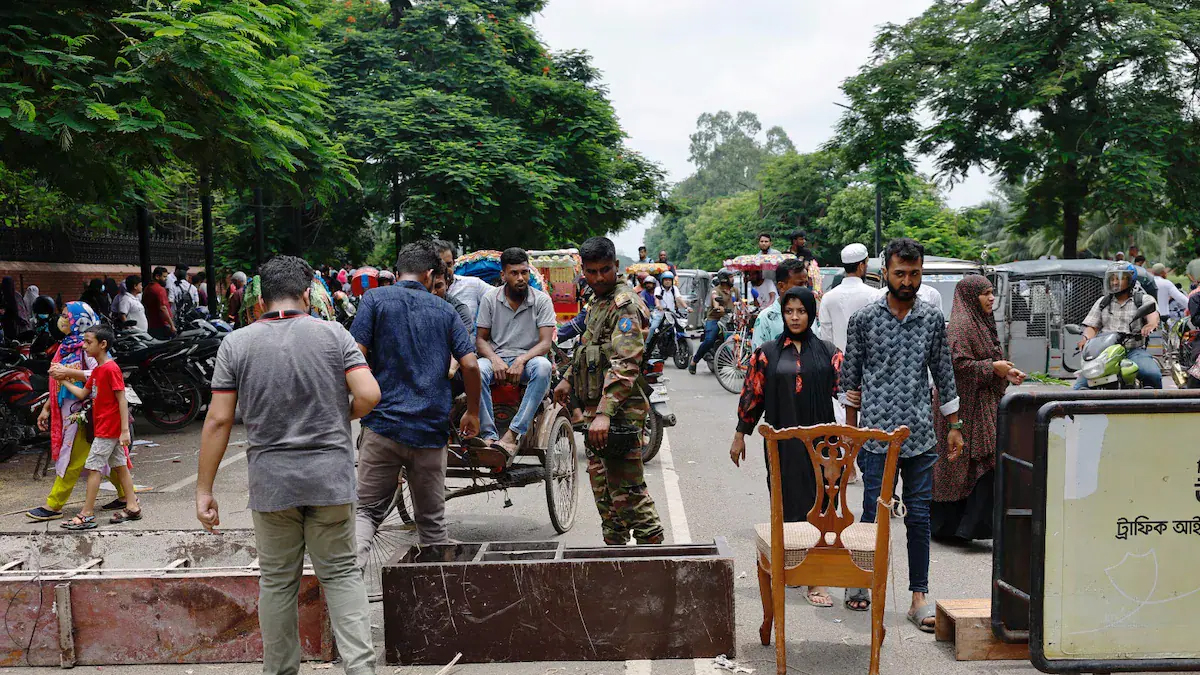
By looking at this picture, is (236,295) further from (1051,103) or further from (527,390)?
(1051,103)

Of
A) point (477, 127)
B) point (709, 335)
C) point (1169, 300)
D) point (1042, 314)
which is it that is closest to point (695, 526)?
point (709, 335)

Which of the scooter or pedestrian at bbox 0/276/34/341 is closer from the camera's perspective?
the scooter

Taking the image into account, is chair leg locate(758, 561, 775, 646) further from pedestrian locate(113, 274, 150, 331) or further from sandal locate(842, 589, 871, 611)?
pedestrian locate(113, 274, 150, 331)

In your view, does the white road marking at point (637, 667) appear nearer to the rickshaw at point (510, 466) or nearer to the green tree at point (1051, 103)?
the rickshaw at point (510, 466)

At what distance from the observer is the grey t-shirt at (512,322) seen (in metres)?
7.11

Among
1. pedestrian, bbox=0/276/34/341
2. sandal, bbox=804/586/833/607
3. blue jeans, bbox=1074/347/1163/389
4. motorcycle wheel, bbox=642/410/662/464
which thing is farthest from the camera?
pedestrian, bbox=0/276/34/341

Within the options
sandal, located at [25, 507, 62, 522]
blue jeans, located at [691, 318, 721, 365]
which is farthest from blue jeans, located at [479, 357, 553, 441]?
blue jeans, located at [691, 318, 721, 365]

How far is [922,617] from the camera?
5.10 meters

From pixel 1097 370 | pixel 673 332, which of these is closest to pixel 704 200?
pixel 673 332

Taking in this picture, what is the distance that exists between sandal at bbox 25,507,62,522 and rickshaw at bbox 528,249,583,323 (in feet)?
31.9

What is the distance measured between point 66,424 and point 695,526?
5055 millimetres

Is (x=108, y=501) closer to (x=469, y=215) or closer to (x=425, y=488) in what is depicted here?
(x=425, y=488)

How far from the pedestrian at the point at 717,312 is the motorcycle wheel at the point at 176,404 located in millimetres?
8399

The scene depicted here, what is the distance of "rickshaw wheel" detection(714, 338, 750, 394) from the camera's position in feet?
49.9
